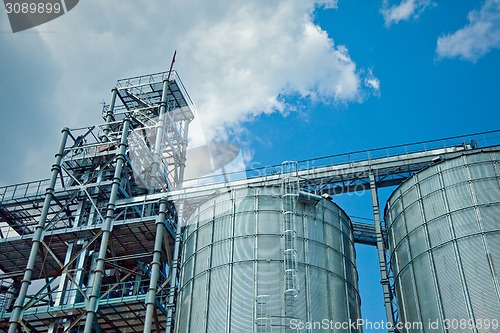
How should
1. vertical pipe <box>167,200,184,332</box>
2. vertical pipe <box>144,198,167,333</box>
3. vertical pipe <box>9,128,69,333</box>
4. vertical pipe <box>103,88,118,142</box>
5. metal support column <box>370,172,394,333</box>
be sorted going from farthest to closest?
vertical pipe <box>103,88,118,142</box>, vertical pipe <box>9,128,69,333</box>, vertical pipe <box>144,198,167,333</box>, vertical pipe <box>167,200,184,332</box>, metal support column <box>370,172,394,333</box>

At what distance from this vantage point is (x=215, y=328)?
2712 cm

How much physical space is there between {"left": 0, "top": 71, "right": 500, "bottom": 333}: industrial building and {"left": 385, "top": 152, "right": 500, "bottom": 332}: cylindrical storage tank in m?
0.06

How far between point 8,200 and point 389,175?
93.4 ft

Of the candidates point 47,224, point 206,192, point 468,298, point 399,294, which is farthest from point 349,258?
point 47,224

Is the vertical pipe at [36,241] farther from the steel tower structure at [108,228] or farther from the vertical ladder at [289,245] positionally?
the vertical ladder at [289,245]

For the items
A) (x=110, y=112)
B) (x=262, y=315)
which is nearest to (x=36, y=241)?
(x=110, y=112)

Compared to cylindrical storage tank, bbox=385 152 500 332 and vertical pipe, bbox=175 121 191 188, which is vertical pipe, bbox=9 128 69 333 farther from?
cylindrical storage tank, bbox=385 152 500 332

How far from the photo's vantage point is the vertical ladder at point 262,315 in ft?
85.7

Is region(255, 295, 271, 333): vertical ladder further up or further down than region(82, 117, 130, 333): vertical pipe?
further down

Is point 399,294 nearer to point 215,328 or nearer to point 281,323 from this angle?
point 281,323

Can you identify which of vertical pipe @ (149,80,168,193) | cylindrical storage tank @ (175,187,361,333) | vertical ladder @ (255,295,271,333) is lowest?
vertical ladder @ (255,295,271,333)

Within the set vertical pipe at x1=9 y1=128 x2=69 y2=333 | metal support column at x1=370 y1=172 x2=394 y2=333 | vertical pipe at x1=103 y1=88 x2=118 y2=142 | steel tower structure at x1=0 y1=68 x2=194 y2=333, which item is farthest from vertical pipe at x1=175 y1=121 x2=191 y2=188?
metal support column at x1=370 y1=172 x2=394 y2=333

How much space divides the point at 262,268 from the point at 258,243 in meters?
1.48

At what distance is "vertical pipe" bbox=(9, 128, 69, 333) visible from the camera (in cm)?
3509
